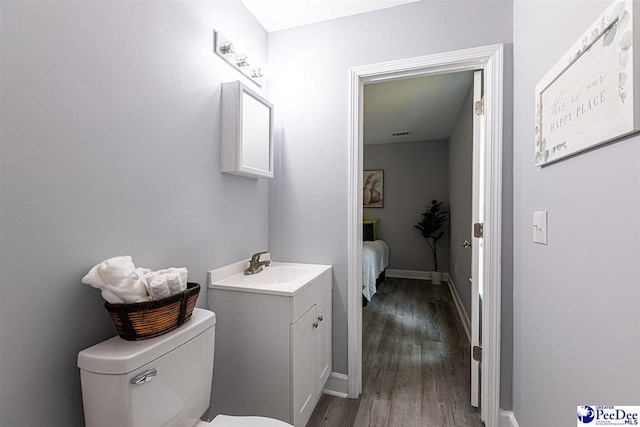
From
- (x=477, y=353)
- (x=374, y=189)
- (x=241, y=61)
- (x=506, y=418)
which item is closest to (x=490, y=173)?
(x=477, y=353)

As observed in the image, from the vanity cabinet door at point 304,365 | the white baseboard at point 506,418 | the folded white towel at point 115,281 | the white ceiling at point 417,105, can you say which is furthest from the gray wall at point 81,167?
the white ceiling at point 417,105

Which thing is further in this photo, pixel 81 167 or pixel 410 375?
pixel 410 375

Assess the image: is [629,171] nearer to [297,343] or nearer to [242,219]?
[297,343]

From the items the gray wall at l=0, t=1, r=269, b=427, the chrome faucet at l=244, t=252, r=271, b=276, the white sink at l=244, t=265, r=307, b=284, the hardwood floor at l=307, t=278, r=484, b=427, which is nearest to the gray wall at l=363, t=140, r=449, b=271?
the hardwood floor at l=307, t=278, r=484, b=427

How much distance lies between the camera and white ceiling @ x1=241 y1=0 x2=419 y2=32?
5.92 feet

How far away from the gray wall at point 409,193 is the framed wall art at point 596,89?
4.02m

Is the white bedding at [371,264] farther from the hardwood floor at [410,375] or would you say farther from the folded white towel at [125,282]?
the folded white towel at [125,282]

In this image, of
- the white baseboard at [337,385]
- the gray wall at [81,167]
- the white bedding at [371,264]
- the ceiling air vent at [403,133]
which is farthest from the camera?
the ceiling air vent at [403,133]

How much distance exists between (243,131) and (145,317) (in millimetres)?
1084

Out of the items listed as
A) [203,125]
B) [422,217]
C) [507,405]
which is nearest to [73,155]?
[203,125]

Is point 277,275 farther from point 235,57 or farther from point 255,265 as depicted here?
point 235,57

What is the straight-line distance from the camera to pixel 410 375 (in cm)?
214

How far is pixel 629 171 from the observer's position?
72 centimetres

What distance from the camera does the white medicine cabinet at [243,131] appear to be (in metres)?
1.60
